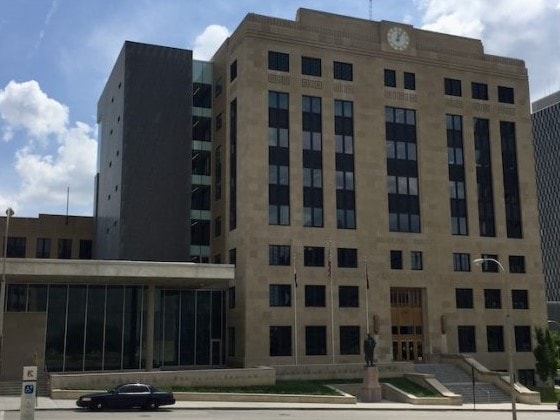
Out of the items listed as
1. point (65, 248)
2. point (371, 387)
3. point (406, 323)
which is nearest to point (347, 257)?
point (406, 323)

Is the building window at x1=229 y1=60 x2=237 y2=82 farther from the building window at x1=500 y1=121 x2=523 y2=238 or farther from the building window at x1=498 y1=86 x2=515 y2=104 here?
the building window at x1=500 y1=121 x2=523 y2=238

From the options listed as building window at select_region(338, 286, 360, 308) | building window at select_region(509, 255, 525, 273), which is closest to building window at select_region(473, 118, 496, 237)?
building window at select_region(509, 255, 525, 273)

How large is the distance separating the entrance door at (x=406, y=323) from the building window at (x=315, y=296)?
7.38 meters

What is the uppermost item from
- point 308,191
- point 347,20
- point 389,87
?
point 347,20

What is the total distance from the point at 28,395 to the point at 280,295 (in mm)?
35783

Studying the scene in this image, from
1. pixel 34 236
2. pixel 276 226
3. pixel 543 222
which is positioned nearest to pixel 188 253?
pixel 276 226

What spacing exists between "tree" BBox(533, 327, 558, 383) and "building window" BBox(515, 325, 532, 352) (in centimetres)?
687

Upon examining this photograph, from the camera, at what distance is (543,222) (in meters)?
183

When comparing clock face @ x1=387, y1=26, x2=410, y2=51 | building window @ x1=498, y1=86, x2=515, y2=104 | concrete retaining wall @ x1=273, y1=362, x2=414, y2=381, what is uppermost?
clock face @ x1=387, y1=26, x2=410, y2=51

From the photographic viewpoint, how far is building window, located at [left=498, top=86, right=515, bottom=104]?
69.1 m

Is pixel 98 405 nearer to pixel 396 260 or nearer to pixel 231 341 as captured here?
pixel 231 341

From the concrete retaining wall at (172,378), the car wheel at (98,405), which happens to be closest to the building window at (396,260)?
the concrete retaining wall at (172,378)

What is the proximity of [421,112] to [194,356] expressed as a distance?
3167 centimetres

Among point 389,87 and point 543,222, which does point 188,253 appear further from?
point 543,222
